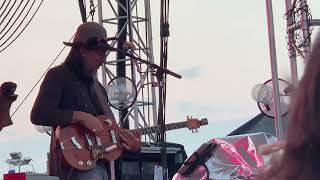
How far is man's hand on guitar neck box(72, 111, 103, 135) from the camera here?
11.6ft

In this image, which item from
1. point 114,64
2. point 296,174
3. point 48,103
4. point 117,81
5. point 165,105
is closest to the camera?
point 296,174

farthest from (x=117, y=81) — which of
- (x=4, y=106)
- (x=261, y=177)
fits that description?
(x=261, y=177)

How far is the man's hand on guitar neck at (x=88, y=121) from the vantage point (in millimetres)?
3525

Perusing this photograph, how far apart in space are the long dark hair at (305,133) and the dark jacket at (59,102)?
270 centimetres

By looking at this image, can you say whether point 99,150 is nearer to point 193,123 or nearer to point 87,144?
point 87,144

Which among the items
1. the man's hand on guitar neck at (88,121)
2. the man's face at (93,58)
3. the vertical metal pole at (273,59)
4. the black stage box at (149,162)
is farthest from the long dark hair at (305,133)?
the black stage box at (149,162)

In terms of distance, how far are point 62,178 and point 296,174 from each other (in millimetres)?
2756

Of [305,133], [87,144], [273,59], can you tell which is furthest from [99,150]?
[305,133]

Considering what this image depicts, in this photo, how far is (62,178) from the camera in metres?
3.53

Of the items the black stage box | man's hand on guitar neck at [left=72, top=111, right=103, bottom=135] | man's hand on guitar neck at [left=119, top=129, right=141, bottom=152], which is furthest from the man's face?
the black stage box

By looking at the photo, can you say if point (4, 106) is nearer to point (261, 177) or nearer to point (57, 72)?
point (57, 72)

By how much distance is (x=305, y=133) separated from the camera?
0.85 metres

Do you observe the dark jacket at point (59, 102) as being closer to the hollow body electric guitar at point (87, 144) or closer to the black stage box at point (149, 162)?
the hollow body electric guitar at point (87, 144)

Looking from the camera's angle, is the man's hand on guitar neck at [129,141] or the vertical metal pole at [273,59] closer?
the man's hand on guitar neck at [129,141]
